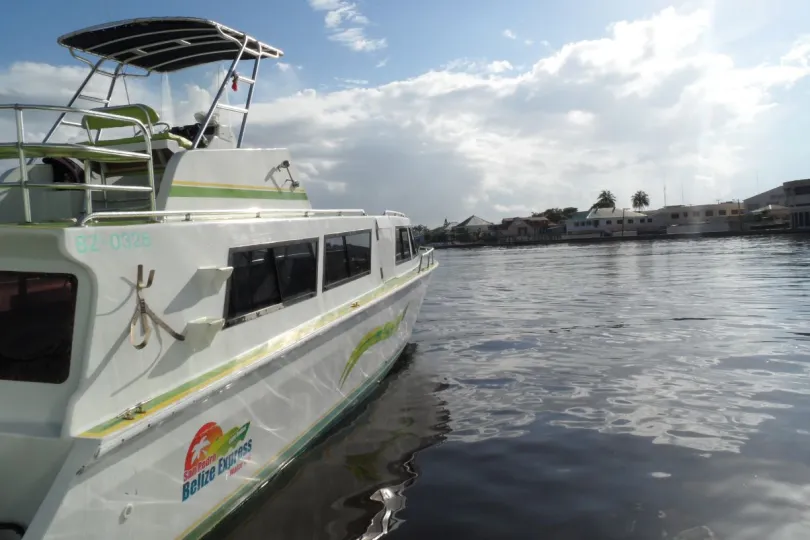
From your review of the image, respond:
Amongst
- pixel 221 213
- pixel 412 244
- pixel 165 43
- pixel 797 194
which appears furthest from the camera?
pixel 797 194

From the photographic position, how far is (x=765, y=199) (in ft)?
304

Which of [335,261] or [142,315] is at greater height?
[335,261]

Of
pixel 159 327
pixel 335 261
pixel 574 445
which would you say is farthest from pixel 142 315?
pixel 574 445

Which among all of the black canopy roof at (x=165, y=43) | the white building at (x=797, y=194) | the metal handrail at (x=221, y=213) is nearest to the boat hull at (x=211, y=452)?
the metal handrail at (x=221, y=213)

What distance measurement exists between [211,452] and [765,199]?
108 m

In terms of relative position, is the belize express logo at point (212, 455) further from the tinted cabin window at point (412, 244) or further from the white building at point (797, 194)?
the white building at point (797, 194)

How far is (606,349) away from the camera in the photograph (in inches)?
380

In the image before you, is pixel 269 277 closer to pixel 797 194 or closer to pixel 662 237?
pixel 662 237

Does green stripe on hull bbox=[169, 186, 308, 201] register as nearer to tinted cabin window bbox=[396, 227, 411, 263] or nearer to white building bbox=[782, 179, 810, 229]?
tinted cabin window bbox=[396, 227, 411, 263]

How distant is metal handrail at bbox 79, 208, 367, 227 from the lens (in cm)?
341

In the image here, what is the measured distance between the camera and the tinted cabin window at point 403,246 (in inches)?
353

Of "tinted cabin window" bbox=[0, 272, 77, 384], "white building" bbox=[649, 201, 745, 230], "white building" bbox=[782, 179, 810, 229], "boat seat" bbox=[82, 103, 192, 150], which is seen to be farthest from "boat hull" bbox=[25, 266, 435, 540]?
"white building" bbox=[649, 201, 745, 230]

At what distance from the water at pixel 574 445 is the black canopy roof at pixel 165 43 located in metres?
4.85

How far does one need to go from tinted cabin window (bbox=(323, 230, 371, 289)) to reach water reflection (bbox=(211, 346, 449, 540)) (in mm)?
1685
